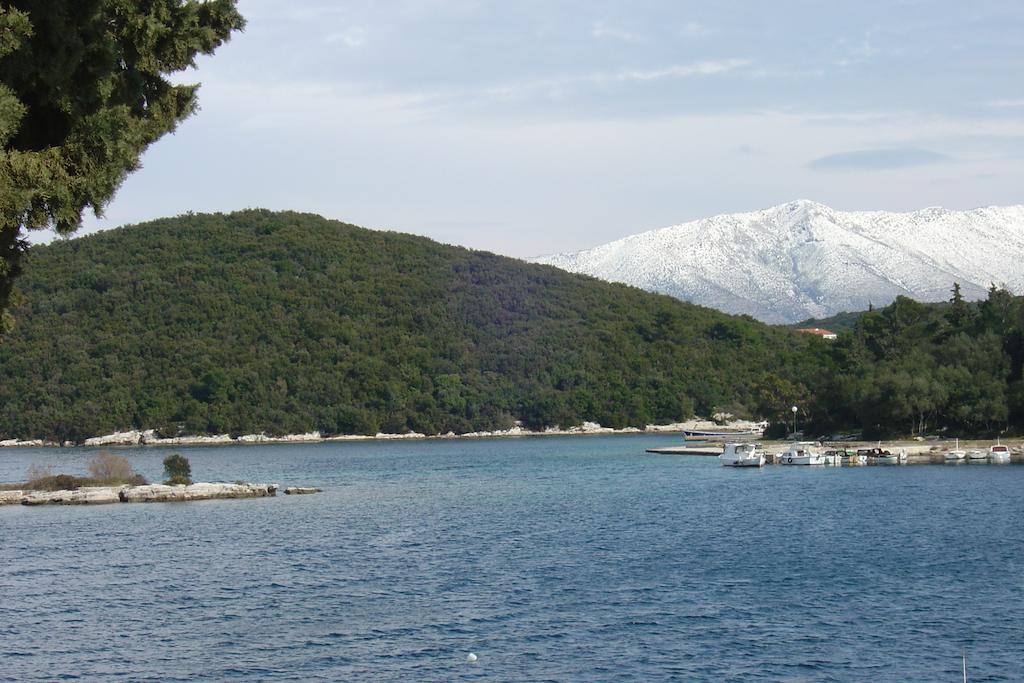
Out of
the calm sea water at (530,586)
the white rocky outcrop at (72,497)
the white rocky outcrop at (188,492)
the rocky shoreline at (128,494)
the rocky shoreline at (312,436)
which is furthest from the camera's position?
the rocky shoreline at (312,436)

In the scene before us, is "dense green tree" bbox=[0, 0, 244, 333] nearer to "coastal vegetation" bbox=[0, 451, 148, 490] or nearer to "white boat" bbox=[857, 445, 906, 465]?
"coastal vegetation" bbox=[0, 451, 148, 490]

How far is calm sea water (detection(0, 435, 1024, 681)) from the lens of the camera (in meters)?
23.3

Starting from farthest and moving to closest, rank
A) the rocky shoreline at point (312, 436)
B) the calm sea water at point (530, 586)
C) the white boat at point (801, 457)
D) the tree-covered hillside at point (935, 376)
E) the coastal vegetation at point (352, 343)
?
1. the coastal vegetation at point (352, 343)
2. the rocky shoreline at point (312, 436)
3. the tree-covered hillside at point (935, 376)
4. the white boat at point (801, 457)
5. the calm sea water at point (530, 586)

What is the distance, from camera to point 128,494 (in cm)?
5919

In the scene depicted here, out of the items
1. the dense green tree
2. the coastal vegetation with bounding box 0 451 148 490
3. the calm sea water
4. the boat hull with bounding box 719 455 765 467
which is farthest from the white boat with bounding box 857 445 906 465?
the dense green tree

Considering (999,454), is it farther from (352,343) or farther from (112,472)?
(352,343)

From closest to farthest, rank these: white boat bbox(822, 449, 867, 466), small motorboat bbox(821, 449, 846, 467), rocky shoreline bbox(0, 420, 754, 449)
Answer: white boat bbox(822, 449, 867, 466), small motorboat bbox(821, 449, 846, 467), rocky shoreline bbox(0, 420, 754, 449)

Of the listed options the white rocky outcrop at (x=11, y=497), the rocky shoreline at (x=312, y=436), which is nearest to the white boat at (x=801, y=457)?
the white rocky outcrop at (x=11, y=497)

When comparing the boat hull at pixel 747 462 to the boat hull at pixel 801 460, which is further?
the boat hull at pixel 801 460

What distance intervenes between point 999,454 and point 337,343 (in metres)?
102

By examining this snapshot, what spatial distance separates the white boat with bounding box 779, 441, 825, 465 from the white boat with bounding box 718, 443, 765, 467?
160cm

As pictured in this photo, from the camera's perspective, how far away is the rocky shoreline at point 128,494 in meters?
58.5

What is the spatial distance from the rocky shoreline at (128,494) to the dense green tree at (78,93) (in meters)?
47.0

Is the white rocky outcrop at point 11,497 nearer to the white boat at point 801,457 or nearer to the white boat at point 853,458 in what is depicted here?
the white boat at point 801,457
